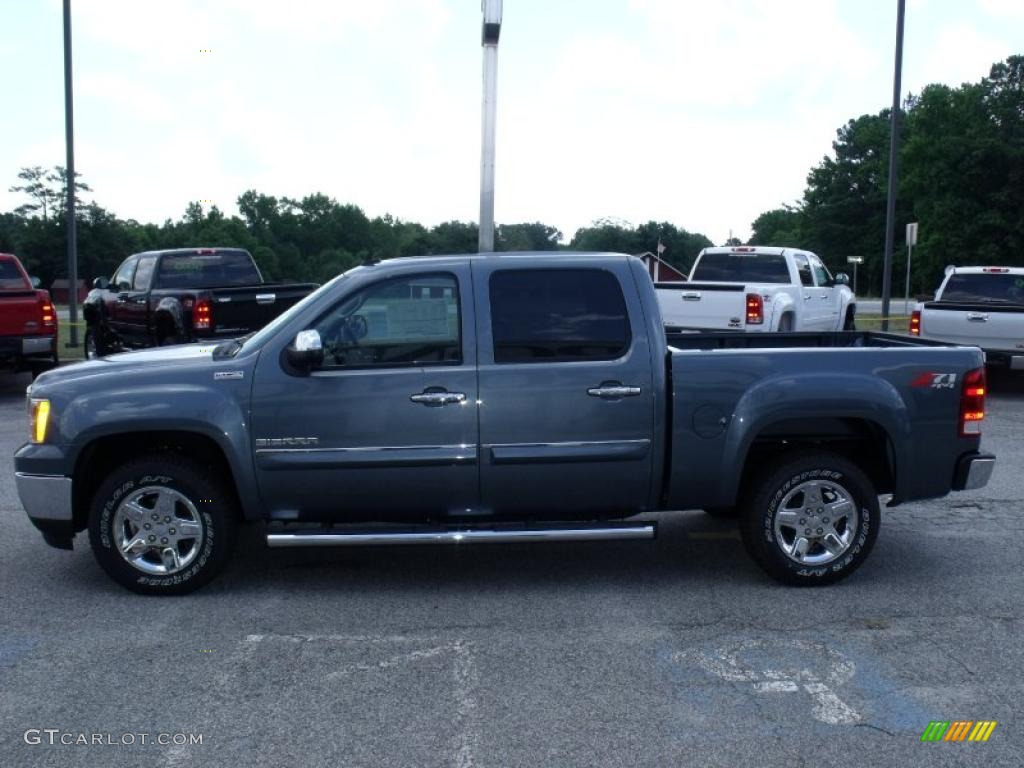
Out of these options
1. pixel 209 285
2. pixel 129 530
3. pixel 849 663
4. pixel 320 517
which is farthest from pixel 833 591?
pixel 209 285

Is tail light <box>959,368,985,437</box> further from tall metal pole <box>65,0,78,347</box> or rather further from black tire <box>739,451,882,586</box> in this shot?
tall metal pole <box>65,0,78,347</box>

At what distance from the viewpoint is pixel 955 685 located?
4.83m

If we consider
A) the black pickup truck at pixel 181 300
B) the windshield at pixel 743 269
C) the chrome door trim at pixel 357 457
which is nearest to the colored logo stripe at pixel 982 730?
the chrome door trim at pixel 357 457

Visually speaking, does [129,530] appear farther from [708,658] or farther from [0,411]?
Answer: [0,411]

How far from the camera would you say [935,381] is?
243 inches

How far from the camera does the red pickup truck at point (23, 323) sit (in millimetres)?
14281

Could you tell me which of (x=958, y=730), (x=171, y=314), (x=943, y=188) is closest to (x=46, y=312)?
(x=171, y=314)

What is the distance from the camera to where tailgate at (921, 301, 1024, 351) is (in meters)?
14.7

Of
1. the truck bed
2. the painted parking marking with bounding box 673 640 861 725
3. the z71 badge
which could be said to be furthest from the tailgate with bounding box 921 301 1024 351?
the painted parking marking with bounding box 673 640 861 725

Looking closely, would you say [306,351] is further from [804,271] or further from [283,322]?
[804,271]

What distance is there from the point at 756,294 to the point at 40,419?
1144 cm

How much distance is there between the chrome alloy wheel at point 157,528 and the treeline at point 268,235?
1019 inches

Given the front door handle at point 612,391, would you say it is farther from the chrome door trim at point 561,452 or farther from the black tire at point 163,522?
the black tire at point 163,522

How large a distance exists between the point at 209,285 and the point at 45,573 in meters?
10.7
